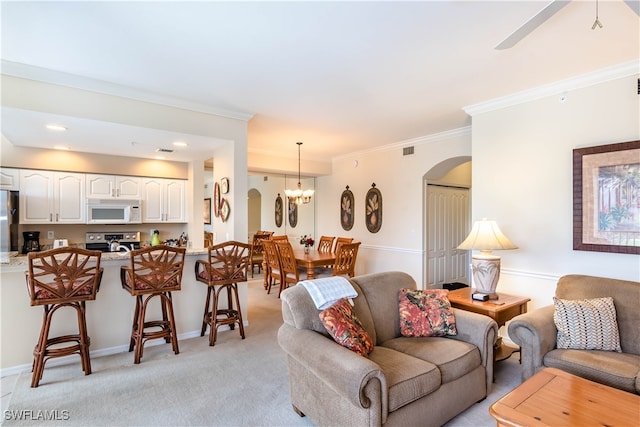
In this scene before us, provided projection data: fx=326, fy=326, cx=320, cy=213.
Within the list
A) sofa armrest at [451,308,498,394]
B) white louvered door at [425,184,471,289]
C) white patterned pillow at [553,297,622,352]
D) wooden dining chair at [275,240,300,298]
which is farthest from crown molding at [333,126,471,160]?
Answer: sofa armrest at [451,308,498,394]

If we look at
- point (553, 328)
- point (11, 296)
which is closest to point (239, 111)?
point (11, 296)

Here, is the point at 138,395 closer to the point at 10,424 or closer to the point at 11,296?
the point at 10,424

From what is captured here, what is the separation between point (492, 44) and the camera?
249 centimetres

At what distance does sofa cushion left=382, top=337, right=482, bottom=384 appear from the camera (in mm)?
2127

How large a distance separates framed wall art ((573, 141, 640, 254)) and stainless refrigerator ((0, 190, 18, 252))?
253 inches

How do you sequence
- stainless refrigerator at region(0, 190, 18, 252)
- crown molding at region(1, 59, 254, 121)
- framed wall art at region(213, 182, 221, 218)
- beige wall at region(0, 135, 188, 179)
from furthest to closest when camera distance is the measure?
1. beige wall at region(0, 135, 188, 179)
2. framed wall art at region(213, 182, 221, 218)
3. stainless refrigerator at region(0, 190, 18, 252)
4. crown molding at region(1, 59, 254, 121)

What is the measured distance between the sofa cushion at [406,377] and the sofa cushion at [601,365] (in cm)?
99

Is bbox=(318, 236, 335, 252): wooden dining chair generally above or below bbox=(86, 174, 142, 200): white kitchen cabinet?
below

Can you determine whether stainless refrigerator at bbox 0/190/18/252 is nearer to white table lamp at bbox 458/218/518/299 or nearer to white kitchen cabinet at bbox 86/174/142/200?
white kitchen cabinet at bbox 86/174/142/200

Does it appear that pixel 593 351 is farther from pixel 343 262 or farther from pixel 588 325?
pixel 343 262

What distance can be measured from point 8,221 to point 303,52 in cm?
439

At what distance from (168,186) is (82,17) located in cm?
402

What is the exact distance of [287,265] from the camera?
518cm

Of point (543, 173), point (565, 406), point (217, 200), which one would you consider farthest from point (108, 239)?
point (543, 173)
